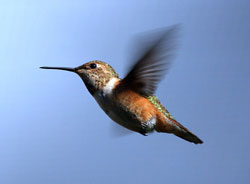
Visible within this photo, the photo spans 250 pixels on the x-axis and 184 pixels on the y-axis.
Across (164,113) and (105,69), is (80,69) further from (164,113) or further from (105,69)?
(164,113)

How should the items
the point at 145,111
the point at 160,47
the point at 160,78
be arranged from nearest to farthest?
the point at 160,47, the point at 160,78, the point at 145,111

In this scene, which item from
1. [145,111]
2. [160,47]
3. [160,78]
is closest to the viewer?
[160,47]

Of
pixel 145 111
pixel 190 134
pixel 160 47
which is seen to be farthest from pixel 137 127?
pixel 160 47

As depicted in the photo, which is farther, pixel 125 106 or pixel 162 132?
pixel 162 132

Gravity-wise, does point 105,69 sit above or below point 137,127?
above

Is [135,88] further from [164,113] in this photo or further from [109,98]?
[164,113]

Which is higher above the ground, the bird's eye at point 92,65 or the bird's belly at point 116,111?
the bird's eye at point 92,65

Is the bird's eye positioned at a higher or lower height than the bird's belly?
A: higher
